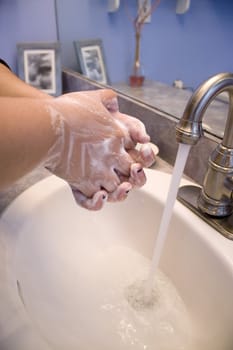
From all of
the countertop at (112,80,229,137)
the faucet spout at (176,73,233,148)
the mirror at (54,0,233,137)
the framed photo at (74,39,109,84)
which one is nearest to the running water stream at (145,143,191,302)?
the faucet spout at (176,73,233,148)

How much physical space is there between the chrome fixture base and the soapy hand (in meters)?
0.13

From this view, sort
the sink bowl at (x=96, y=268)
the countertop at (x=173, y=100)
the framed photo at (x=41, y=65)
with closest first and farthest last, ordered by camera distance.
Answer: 1. the sink bowl at (x=96, y=268)
2. the countertop at (x=173, y=100)
3. the framed photo at (x=41, y=65)

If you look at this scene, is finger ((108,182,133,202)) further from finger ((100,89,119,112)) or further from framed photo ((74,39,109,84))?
framed photo ((74,39,109,84))

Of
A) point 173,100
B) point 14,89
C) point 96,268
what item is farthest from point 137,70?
point 96,268

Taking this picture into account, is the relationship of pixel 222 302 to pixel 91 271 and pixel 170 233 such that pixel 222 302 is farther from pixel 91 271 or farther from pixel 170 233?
pixel 91 271

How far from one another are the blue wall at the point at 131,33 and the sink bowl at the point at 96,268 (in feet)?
1.78

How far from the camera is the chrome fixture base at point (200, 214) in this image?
48 centimetres

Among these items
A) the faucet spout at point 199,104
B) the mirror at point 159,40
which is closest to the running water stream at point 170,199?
the faucet spout at point 199,104

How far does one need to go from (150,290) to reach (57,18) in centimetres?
97

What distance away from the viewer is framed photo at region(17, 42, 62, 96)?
1.01 metres

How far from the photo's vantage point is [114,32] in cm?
104

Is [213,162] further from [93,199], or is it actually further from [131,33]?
[131,33]

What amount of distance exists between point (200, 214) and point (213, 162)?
11 cm

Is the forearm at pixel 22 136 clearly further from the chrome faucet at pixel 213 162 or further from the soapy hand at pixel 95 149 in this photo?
the chrome faucet at pixel 213 162
